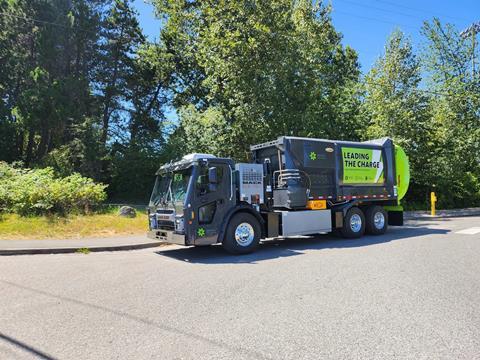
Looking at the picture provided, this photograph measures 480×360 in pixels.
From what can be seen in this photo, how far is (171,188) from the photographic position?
34.8ft

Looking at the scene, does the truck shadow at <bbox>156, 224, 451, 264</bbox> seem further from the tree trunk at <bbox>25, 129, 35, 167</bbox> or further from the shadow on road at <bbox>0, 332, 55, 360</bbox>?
the tree trunk at <bbox>25, 129, 35, 167</bbox>

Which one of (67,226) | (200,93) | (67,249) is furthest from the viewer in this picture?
(200,93)

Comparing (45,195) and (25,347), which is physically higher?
(45,195)

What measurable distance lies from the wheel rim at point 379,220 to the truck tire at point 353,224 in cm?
64

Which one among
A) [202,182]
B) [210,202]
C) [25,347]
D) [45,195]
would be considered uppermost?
[202,182]

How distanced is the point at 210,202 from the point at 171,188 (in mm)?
1216

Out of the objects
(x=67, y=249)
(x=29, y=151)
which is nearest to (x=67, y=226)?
(x=67, y=249)

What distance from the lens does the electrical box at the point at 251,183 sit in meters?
10.8

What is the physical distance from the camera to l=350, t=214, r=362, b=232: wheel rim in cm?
1334

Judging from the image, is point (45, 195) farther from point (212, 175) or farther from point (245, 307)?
point (245, 307)

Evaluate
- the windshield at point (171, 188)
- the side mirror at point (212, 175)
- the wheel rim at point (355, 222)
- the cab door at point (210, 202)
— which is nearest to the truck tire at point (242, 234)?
the cab door at point (210, 202)

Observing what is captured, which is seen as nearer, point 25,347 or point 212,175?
point 25,347

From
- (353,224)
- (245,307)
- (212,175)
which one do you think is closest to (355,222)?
(353,224)

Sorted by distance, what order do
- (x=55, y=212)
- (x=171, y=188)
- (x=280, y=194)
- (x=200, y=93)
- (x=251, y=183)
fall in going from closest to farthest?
1. (x=171, y=188)
2. (x=251, y=183)
3. (x=280, y=194)
4. (x=55, y=212)
5. (x=200, y=93)
